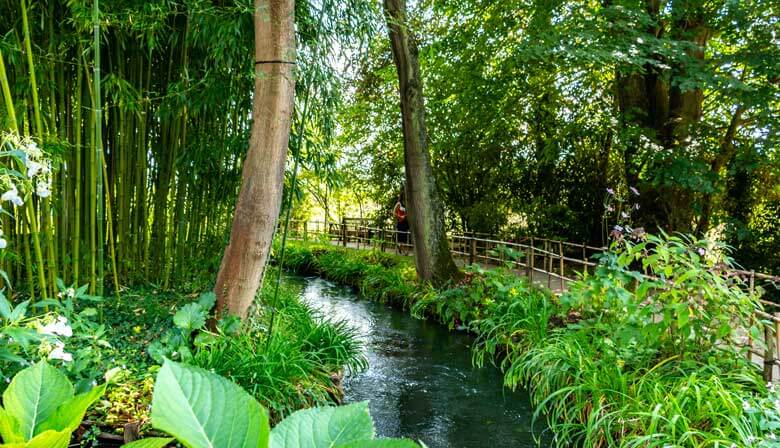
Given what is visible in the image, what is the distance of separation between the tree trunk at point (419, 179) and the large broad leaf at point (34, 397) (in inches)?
224

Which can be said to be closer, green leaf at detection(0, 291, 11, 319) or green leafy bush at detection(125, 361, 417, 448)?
green leafy bush at detection(125, 361, 417, 448)

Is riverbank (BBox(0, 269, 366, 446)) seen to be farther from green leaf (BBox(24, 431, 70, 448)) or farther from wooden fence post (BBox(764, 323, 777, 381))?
wooden fence post (BBox(764, 323, 777, 381))

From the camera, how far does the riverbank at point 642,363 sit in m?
2.56

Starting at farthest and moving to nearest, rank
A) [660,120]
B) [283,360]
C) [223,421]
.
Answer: [660,120], [283,360], [223,421]

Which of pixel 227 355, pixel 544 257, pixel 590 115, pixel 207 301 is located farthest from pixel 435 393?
pixel 590 115

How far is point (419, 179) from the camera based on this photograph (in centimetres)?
609

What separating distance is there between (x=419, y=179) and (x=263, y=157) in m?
3.22

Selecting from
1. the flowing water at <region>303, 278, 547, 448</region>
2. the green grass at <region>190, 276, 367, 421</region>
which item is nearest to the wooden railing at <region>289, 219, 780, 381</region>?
the flowing water at <region>303, 278, 547, 448</region>

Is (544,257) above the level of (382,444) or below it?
below

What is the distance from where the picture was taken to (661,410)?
2.72m

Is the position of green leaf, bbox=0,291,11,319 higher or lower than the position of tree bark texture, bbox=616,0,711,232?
lower

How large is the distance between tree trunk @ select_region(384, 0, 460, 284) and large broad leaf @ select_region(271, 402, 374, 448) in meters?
5.76

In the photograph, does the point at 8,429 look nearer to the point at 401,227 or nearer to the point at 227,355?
the point at 227,355

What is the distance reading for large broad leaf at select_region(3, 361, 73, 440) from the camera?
406 mm
